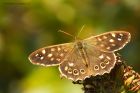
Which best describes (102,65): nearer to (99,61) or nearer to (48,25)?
(99,61)

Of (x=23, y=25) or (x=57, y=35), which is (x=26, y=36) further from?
(x=57, y=35)

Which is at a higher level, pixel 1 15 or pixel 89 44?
pixel 89 44

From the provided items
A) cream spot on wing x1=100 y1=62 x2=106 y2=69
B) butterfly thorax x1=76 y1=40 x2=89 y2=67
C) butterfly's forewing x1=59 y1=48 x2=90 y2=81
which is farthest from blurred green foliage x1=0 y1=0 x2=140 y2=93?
cream spot on wing x1=100 y1=62 x2=106 y2=69

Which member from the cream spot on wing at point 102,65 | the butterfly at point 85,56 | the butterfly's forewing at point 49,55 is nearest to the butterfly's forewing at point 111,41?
the butterfly at point 85,56

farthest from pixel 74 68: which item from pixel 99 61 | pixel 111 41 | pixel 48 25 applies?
pixel 48 25

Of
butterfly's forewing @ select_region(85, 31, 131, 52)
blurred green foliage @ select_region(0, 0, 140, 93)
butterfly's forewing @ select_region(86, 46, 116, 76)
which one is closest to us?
butterfly's forewing @ select_region(86, 46, 116, 76)

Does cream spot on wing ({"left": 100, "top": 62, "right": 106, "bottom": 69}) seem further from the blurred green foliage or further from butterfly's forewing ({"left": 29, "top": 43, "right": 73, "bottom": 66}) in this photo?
the blurred green foliage

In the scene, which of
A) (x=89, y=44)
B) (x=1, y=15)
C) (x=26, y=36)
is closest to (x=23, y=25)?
(x=26, y=36)
